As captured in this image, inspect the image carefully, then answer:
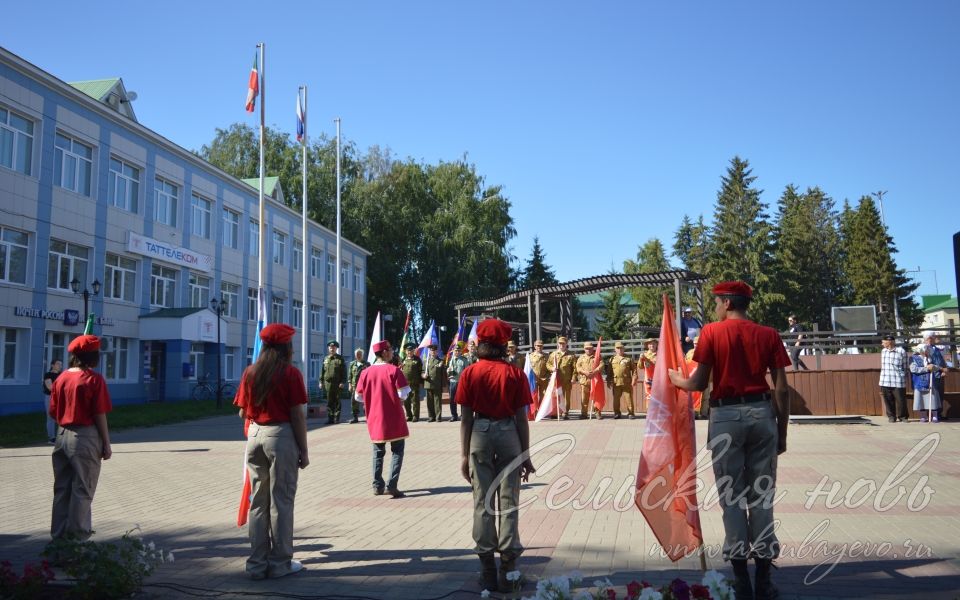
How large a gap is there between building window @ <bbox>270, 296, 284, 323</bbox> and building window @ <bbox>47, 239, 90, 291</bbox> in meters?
17.7

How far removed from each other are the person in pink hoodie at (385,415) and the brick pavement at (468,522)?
314mm

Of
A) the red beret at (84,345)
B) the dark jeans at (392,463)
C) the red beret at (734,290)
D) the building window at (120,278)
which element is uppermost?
the building window at (120,278)

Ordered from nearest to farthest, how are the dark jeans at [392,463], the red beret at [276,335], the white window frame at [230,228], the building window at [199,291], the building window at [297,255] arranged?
the red beret at [276,335] < the dark jeans at [392,463] < the building window at [199,291] < the white window frame at [230,228] < the building window at [297,255]

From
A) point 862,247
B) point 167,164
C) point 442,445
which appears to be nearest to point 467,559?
point 442,445

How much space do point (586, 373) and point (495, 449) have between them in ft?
51.5

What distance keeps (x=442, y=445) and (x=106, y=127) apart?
22.6 m

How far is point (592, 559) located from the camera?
6.04 m

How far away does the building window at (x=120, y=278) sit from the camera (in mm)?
30359

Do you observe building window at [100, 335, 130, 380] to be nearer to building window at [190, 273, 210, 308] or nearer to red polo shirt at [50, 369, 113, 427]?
building window at [190, 273, 210, 308]

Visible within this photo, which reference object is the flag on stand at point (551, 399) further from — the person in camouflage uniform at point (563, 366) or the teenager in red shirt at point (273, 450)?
the teenager in red shirt at point (273, 450)

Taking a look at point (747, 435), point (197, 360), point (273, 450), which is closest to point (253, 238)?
point (197, 360)

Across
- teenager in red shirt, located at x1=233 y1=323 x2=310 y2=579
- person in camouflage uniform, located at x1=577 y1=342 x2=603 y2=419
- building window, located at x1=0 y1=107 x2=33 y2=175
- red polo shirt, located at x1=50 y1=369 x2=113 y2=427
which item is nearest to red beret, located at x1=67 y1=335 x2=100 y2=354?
red polo shirt, located at x1=50 y1=369 x2=113 y2=427

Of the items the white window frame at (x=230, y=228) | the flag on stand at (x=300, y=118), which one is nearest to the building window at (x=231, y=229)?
the white window frame at (x=230, y=228)

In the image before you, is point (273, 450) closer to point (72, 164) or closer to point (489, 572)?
point (489, 572)
